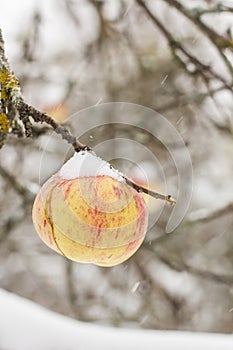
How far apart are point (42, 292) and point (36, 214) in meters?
1.90

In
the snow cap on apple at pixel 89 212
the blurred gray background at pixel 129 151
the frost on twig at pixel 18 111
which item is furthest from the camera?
the blurred gray background at pixel 129 151

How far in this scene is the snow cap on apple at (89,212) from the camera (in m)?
0.68

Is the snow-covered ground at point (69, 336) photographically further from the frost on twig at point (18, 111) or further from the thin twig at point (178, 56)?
the frost on twig at point (18, 111)

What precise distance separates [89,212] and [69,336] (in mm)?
889

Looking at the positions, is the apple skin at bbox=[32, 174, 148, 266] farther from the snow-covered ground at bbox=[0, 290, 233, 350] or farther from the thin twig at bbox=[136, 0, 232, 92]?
the snow-covered ground at bbox=[0, 290, 233, 350]

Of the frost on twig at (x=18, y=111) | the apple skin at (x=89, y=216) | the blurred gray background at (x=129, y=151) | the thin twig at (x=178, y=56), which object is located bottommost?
the blurred gray background at (x=129, y=151)

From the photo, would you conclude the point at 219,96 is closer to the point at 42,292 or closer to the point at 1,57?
the point at 42,292

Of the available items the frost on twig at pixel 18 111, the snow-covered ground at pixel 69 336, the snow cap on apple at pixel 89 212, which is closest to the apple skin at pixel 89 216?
the snow cap on apple at pixel 89 212

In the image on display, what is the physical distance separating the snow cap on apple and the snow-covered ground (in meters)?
0.73

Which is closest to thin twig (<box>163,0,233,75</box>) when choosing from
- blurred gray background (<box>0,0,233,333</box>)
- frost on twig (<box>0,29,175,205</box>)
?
blurred gray background (<box>0,0,233,333</box>)

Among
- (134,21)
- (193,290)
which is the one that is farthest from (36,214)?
(193,290)

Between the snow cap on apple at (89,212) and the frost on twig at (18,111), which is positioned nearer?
the frost on twig at (18,111)

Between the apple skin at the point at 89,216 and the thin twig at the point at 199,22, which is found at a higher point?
the apple skin at the point at 89,216

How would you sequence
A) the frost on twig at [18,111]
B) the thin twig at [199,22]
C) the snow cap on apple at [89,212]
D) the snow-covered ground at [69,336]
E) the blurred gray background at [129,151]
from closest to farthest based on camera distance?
the frost on twig at [18,111]
the snow cap on apple at [89,212]
the thin twig at [199,22]
the snow-covered ground at [69,336]
the blurred gray background at [129,151]
